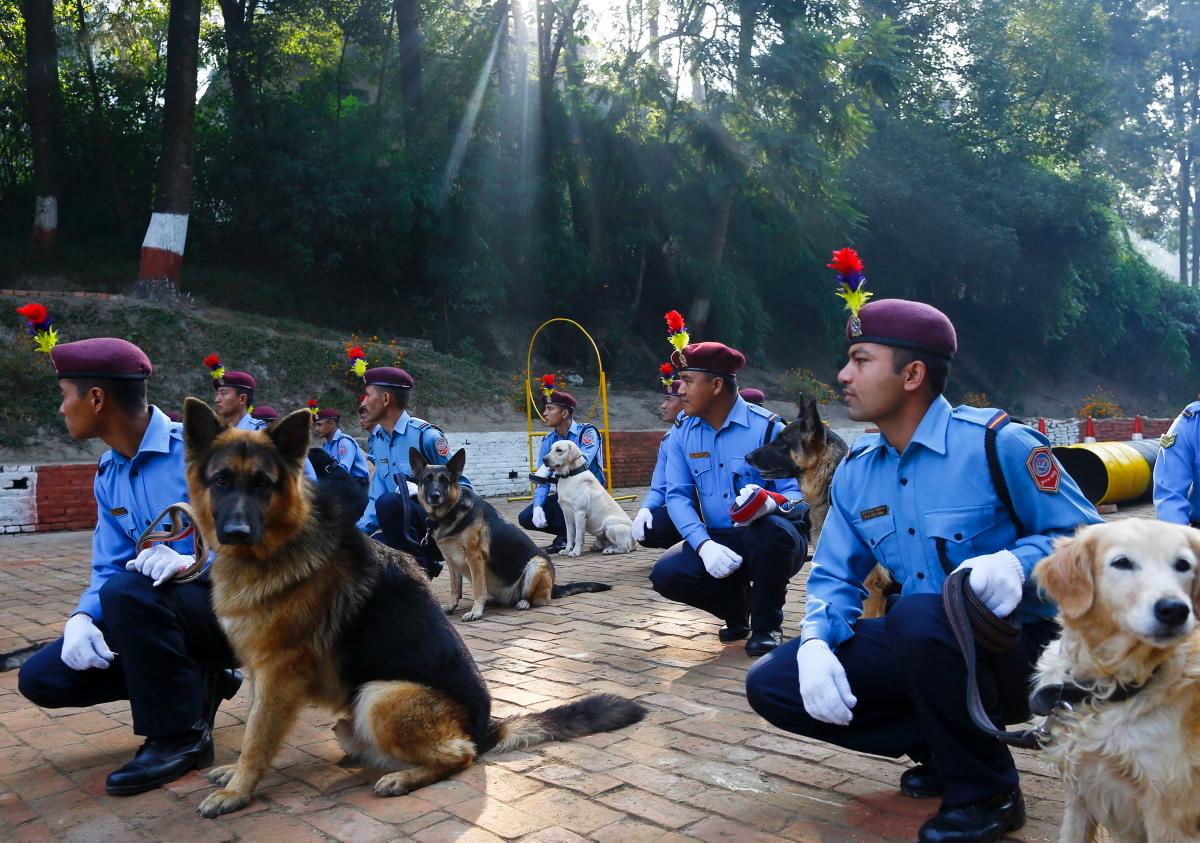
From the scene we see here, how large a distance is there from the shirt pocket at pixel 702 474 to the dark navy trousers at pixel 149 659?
3.22 m

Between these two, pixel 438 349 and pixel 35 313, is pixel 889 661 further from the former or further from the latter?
pixel 438 349

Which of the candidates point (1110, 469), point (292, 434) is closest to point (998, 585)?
point (292, 434)

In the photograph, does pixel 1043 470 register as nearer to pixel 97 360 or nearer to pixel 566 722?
pixel 566 722

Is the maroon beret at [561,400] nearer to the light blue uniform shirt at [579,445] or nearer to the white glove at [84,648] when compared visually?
the light blue uniform shirt at [579,445]

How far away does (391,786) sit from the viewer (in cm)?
356

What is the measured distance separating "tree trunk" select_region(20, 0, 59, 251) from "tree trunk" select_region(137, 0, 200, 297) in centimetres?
408

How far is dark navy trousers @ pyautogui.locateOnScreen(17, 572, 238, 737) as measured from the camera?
3773 millimetres

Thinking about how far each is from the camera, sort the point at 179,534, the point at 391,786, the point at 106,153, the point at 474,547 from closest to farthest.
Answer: the point at 391,786
the point at 179,534
the point at 474,547
the point at 106,153

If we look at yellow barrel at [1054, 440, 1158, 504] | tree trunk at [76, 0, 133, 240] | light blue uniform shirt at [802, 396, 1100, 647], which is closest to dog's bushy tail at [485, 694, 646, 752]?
light blue uniform shirt at [802, 396, 1100, 647]

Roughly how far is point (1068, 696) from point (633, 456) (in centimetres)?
1637

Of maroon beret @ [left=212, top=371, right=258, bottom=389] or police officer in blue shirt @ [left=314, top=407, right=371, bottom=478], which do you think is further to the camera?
maroon beret @ [left=212, top=371, right=258, bottom=389]

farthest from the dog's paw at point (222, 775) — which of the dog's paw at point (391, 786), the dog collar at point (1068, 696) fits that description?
the dog collar at point (1068, 696)

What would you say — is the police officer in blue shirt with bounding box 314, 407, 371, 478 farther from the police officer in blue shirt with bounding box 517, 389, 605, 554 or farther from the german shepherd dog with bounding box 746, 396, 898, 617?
the german shepherd dog with bounding box 746, 396, 898, 617

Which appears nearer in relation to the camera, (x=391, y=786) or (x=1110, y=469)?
(x=391, y=786)
